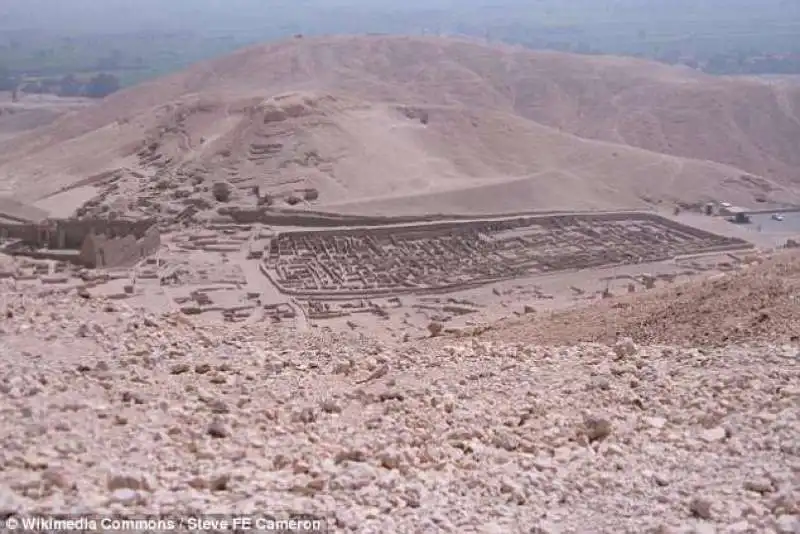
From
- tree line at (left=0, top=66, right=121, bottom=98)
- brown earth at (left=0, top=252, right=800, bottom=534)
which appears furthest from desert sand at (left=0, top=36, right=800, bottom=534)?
tree line at (left=0, top=66, right=121, bottom=98)

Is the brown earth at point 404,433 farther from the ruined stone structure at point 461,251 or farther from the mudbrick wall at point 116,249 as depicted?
the ruined stone structure at point 461,251

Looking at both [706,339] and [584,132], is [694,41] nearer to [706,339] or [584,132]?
[584,132]

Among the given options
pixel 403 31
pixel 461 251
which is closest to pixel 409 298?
pixel 461 251

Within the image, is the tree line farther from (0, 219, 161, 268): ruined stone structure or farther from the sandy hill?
(0, 219, 161, 268): ruined stone structure

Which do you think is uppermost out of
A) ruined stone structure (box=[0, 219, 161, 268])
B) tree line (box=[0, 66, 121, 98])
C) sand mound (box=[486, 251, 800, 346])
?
sand mound (box=[486, 251, 800, 346])

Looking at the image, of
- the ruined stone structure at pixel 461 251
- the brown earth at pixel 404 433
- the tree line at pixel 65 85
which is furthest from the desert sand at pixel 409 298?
the tree line at pixel 65 85

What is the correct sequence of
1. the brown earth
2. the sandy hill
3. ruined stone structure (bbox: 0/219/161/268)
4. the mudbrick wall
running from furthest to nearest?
the sandy hill < ruined stone structure (bbox: 0/219/161/268) < the mudbrick wall < the brown earth
